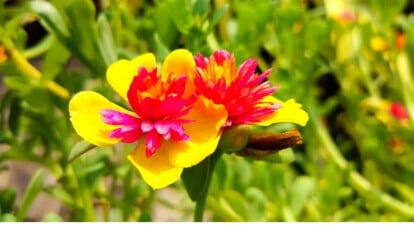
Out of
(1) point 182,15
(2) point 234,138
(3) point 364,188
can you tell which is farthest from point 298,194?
(2) point 234,138

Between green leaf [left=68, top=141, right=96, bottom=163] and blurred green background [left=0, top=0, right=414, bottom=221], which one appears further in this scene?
blurred green background [left=0, top=0, right=414, bottom=221]

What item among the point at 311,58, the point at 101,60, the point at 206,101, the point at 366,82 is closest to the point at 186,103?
the point at 206,101

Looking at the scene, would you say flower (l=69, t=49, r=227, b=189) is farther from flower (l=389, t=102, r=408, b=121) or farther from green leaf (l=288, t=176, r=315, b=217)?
flower (l=389, t=102, r=408, b=121)

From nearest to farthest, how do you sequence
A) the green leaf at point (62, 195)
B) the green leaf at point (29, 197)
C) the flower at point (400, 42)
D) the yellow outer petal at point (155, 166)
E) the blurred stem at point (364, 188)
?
the yellow outer petal at point (155, 166)
the green leaf at point (29, 197)
the green leaf at point (62, 195)
the blurred stem at point (364, 188)
the flower at point (400, 42)

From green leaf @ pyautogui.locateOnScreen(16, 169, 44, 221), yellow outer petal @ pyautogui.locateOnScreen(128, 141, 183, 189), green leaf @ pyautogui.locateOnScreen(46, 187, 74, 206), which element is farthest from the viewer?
green leaf @ pyautogui.locateOnScreen(46, 187, 74, 206)

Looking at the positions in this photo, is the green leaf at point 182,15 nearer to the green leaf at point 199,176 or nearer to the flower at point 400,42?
the green leaf at point 199,176

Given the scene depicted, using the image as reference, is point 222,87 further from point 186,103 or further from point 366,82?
point 366,82

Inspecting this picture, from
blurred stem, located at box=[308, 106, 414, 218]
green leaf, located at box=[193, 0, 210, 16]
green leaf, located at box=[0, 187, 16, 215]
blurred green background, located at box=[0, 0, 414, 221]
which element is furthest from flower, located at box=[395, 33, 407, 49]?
green leaf, located at box=[0, 187, 16, 215]

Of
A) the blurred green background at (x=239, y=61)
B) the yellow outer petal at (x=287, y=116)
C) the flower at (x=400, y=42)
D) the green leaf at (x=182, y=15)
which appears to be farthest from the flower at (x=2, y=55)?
the flower at (x=400, y=42)

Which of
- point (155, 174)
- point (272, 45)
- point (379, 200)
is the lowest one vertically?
point (379, 200)
